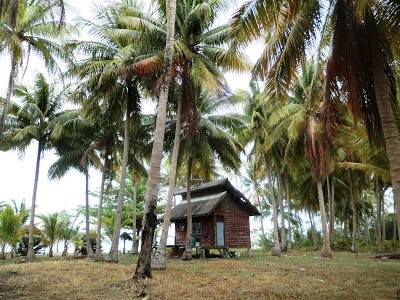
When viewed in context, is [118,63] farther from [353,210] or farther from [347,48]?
[353,210]

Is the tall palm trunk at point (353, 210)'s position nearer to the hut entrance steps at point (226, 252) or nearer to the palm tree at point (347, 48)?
the hut entrance steps at point (226, 252)

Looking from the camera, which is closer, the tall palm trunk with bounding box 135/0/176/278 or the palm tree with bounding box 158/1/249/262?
the tall palm trunk with bounding box 135/0/176/278

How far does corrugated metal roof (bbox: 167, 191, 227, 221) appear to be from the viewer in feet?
77.2

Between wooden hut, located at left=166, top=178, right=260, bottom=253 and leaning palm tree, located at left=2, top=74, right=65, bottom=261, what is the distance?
1061cm

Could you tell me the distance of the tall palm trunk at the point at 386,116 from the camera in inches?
293

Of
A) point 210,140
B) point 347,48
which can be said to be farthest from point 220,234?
point 347,48

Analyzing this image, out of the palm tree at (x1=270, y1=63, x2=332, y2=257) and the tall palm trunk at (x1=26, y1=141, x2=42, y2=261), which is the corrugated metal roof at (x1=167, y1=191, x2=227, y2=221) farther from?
the tall palm trunk at (x1=26, y1=141, x2=42, y2=261)

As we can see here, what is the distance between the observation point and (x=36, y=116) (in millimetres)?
23906

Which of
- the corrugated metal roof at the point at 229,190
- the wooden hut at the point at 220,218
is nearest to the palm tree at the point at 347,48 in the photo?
the wooden hut at the point at 220,218

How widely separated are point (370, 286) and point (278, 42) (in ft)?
23.5

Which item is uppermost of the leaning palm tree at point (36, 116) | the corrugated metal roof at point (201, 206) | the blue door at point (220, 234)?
the leaning palm tree at point (36, 116)

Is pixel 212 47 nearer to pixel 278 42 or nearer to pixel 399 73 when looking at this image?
pixel 278 42

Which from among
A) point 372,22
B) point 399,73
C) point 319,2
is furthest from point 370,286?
point 319,2

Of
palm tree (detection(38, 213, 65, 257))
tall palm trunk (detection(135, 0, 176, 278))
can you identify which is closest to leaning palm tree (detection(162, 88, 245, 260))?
tall palm trunk (detection(135, 0, 176, 278))
